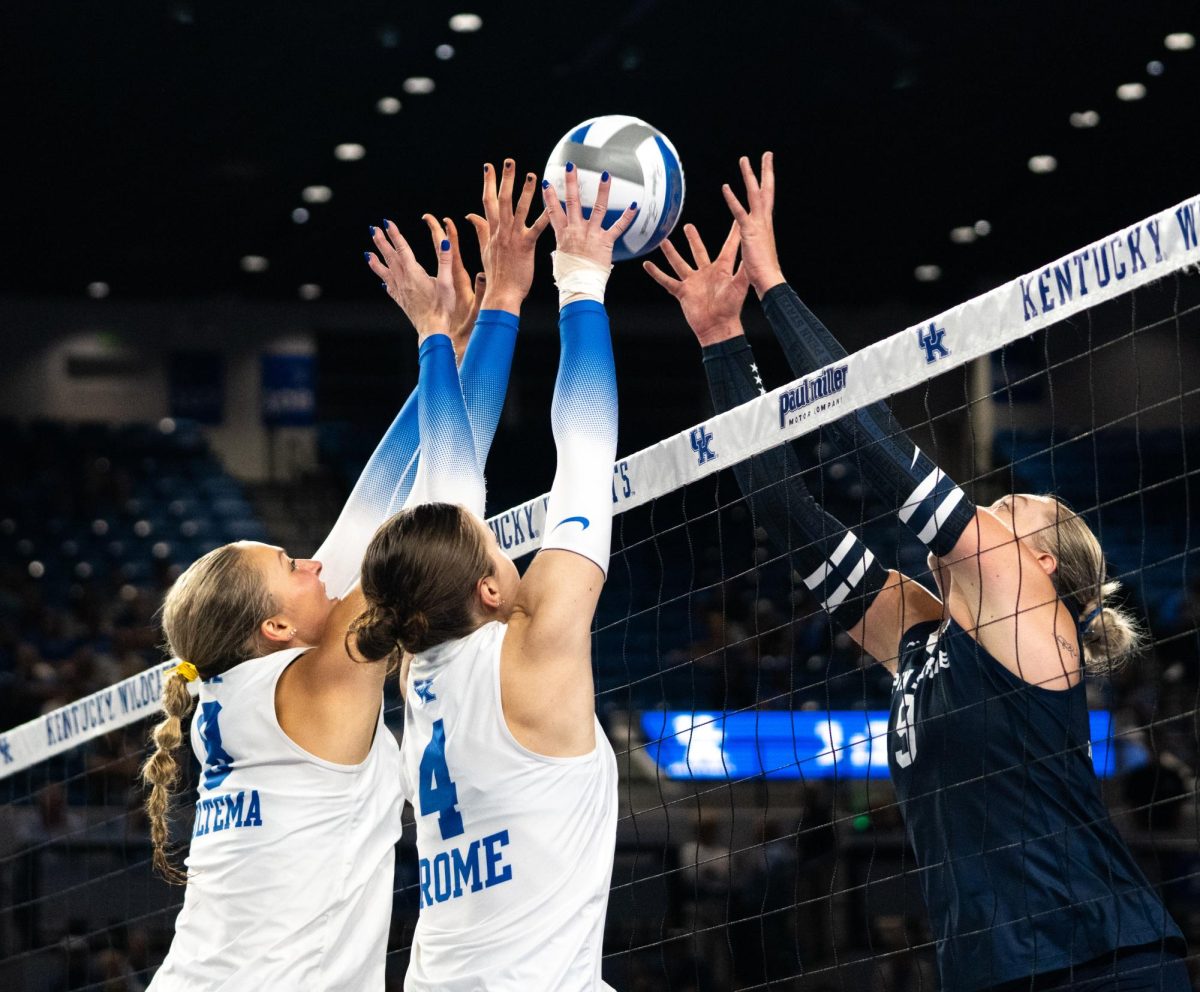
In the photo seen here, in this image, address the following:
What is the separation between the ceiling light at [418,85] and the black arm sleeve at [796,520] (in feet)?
37.4

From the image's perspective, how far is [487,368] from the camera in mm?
3428

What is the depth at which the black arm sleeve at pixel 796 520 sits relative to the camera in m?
3.66

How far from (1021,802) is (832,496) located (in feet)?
51.8

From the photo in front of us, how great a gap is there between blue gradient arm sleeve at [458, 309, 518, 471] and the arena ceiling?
10.1 meters

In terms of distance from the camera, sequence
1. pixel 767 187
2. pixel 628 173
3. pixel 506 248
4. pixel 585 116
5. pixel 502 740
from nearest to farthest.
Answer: pixel 502 740
pixel 506 248
pixel 767 187
pixel 628 173
pixel 585 116

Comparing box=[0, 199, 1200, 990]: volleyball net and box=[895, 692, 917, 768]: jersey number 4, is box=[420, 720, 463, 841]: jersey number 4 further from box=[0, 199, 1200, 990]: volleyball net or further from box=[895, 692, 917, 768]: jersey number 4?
box=[895, 692, 917, 768]: jersey number 4

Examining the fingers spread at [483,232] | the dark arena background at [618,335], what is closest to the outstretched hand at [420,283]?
the fingers spread at [483,232]

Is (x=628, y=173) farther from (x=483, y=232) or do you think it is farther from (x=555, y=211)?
(x=555, y=211)

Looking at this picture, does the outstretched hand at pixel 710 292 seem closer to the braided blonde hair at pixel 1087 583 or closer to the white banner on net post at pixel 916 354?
the white banner on net post at pixel 916 354

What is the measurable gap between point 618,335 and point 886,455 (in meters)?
18.8

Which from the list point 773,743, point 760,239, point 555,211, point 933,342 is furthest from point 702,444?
point 773,743

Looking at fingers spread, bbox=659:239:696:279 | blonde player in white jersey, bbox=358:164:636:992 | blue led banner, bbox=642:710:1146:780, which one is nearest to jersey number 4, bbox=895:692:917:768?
blonde player in white jersey, bbox=358:164:636:992

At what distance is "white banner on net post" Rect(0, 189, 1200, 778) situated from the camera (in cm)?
304

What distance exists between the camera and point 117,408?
21734mm
